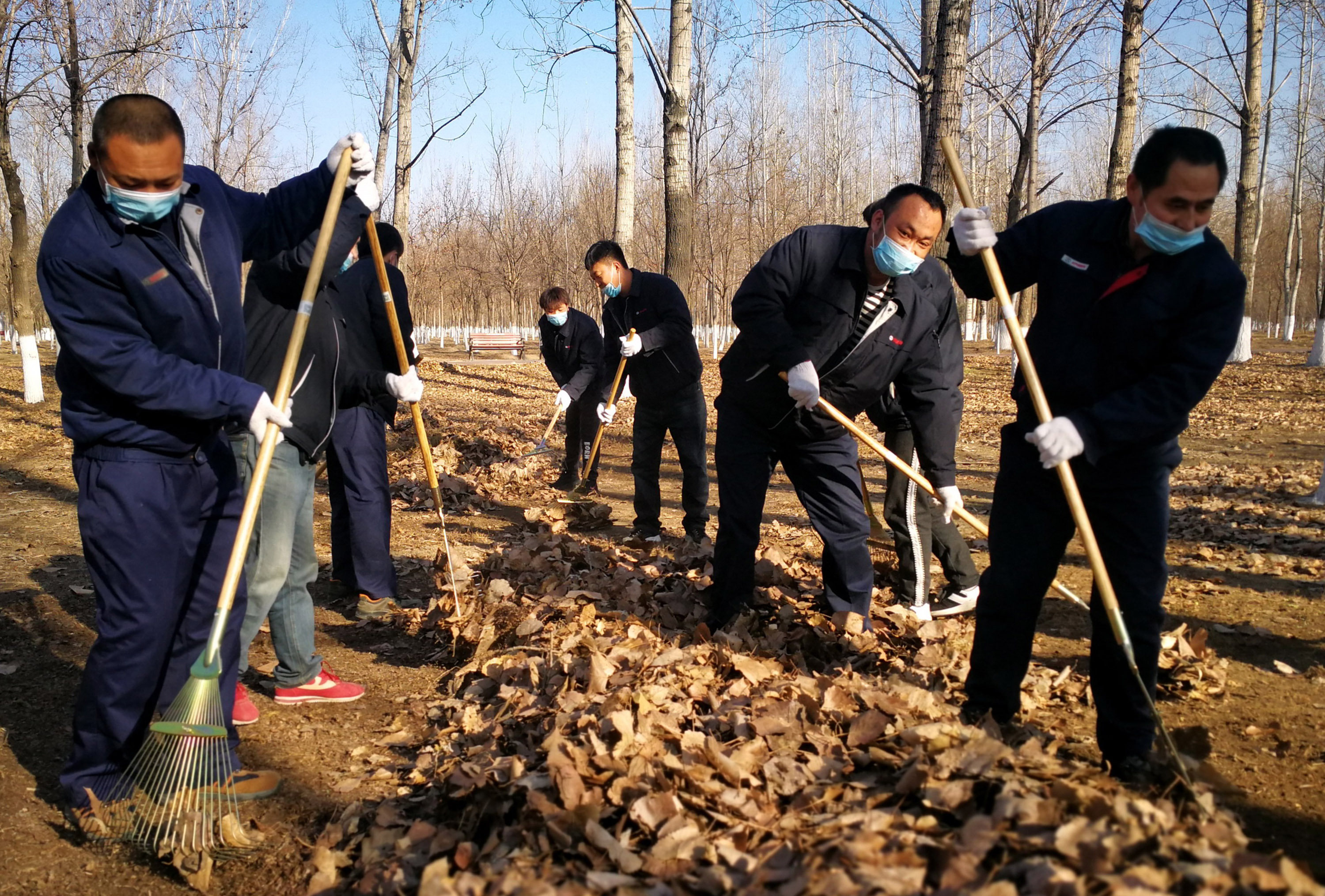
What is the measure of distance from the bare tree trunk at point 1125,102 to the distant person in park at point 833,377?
11.9 m

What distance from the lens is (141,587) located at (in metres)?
2.91

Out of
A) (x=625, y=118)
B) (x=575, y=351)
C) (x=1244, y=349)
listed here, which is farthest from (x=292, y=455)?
(x=1244, y=349)

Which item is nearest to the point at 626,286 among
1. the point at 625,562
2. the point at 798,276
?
the point at 625,562

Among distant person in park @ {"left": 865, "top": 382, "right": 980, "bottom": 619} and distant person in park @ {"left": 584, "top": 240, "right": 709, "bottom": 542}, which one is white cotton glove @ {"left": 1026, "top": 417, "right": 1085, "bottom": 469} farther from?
distant person in park @ {"left": 584, "top": 240, "right": 709, "bottom": 542}

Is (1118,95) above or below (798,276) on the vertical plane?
above

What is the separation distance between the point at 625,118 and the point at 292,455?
1027 cm

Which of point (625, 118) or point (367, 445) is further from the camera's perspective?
point (625, 118)

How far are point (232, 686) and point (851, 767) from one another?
2.11 metres

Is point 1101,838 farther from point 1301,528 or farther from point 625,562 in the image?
point 1301,528

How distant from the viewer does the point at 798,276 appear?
13.1 feet

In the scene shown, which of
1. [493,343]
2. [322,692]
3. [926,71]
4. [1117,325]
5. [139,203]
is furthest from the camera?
[493,343]

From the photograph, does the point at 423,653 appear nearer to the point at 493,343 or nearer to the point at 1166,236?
the point at 1166,236

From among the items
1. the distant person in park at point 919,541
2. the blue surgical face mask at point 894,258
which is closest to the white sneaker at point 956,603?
the distant person in park at point 919,541

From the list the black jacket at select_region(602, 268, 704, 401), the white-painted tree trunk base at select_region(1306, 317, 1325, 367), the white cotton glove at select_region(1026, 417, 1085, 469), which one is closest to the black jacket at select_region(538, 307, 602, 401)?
the black jacket at select_region(602, 268, 704, 401)
